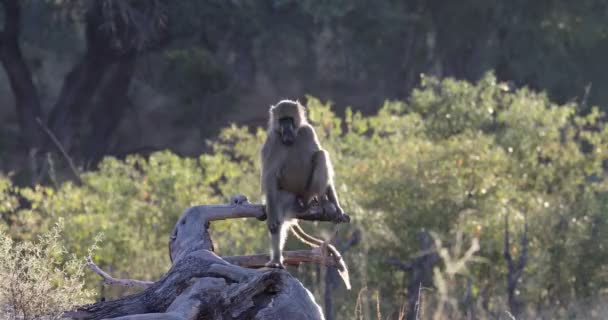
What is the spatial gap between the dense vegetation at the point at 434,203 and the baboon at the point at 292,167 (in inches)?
190

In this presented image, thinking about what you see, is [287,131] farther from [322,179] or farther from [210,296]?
[210,296]

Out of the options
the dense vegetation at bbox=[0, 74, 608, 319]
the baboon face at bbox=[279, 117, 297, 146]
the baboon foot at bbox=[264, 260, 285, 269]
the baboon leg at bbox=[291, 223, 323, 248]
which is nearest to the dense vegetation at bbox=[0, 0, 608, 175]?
the dense vegetation at bbox=[0, 74, 608, 319]

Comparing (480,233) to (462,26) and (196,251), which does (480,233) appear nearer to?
(196,251)

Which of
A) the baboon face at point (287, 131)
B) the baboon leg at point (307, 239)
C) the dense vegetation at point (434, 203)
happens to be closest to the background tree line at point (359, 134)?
the dense vegetation at point (434, 203)

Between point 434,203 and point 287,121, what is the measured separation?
6257 millimetres

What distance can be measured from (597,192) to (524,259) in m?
4.22

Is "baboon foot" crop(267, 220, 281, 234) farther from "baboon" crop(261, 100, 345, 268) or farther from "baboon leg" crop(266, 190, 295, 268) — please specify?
"baboon" crop(261, 100, 345, 268)

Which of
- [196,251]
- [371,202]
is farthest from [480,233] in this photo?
[196,251]

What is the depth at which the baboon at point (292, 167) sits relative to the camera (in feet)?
24.6

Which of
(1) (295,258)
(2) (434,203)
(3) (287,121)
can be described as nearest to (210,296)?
(1) (295,258)

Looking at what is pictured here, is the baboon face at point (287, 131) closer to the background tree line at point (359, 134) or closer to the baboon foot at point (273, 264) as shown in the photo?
the baboon foot at point (273, 264)

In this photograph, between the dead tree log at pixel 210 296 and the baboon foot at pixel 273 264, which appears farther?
the baboon foot at pixel 273 264

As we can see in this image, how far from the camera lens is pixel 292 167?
767 centimetres

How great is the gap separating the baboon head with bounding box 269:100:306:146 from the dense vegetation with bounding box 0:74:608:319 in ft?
15.8
